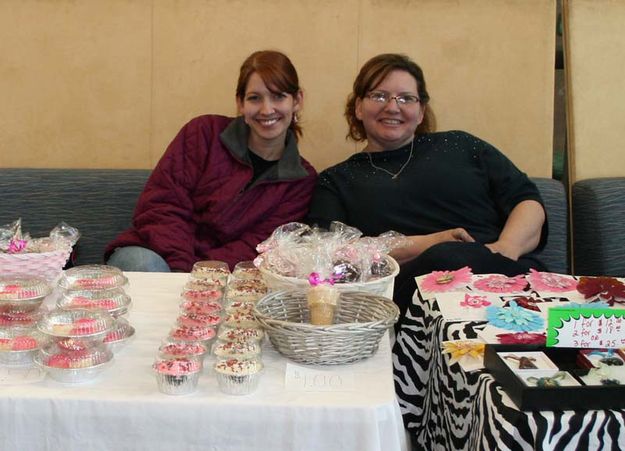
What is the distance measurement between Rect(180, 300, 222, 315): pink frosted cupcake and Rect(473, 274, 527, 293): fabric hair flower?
2.21 feet

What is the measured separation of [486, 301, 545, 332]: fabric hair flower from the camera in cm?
143

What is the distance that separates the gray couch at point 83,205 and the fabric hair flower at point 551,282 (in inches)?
45.2

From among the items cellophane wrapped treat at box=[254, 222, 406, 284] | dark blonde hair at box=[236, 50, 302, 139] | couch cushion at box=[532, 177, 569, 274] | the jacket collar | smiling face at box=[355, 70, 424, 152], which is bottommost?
couch cushion at box=[532, 177, 569, 274]

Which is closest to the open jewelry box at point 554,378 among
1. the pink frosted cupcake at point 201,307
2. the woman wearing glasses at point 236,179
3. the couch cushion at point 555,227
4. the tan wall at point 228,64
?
the pink frosted cupcake at point 201,307

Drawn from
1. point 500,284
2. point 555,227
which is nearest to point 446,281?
point 500,284

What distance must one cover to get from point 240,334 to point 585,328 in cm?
62

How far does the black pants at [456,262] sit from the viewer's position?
2.03 m

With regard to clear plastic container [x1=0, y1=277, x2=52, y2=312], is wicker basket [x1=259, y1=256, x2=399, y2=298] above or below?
above

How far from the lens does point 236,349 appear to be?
124 centimetres

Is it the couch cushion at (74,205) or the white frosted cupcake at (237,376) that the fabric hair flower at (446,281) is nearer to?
the white frosted cupcake at (237,376)

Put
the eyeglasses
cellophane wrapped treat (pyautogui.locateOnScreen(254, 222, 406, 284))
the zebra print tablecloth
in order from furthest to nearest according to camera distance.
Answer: the eyeglasses < cellophane wrapped treat (pyautogui.locateOnScreen(254, 222, 406, 284)) < the zebra print tablecloth

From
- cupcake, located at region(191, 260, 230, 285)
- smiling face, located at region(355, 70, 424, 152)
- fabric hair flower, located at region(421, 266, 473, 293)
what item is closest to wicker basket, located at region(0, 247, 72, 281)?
cupcake, located at region(191, 260, 230, 285)

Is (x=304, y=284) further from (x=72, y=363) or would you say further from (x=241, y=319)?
(x=72, y=363)

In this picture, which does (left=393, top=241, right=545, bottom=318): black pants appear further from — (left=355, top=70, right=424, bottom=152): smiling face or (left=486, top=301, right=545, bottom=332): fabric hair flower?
(left=355, top=70, right=424, bottom=152): smiling face
